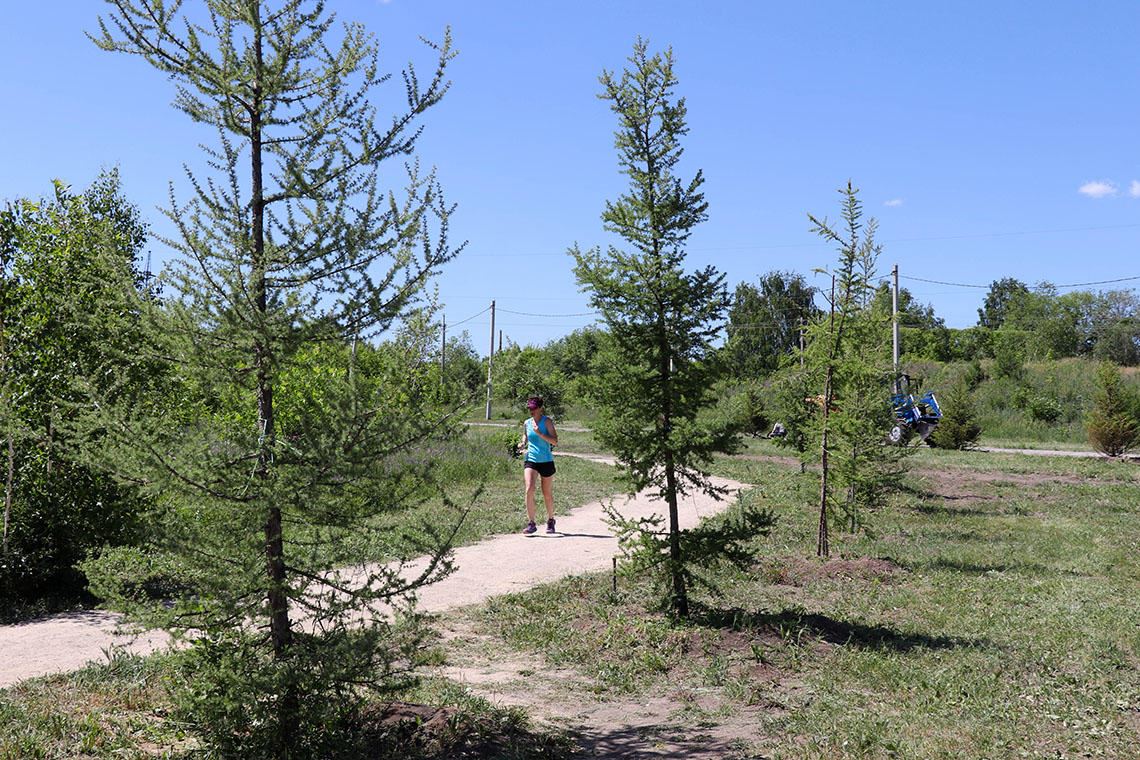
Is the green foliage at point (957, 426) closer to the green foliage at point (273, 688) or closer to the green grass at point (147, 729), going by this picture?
the green grass at point (147, 729)

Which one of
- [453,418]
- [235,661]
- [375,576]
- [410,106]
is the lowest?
[235,661]

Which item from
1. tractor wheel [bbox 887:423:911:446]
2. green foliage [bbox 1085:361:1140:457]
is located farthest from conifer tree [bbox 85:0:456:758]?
green foliage [bbox 1085:361:1140:457]

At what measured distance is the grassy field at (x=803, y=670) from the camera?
4.67m

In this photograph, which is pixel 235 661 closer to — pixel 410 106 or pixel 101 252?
pixel 101 252

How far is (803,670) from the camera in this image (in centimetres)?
605

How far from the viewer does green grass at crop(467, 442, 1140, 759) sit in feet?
16.1

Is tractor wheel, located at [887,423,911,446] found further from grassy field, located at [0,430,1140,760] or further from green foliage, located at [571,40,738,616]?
green foliage, located at [571,40,738,616]

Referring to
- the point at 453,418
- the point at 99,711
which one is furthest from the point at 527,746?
the point at 99,711

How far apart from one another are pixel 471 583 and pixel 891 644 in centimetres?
388

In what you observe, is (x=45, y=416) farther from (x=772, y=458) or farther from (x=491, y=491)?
(x=772, y=458)

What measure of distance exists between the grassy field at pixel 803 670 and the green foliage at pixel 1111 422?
16.8 meters

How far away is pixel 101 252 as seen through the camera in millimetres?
3998

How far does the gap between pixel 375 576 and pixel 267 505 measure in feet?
2.12

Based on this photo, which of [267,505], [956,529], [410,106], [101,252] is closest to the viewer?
[267,505]
